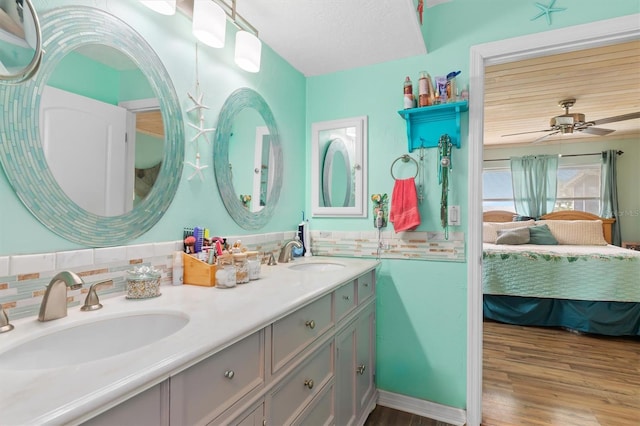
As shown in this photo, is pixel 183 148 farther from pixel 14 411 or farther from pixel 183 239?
pixel 14 411

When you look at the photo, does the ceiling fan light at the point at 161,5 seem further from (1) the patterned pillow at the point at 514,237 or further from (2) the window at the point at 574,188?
(2) the window at the point at 574,188

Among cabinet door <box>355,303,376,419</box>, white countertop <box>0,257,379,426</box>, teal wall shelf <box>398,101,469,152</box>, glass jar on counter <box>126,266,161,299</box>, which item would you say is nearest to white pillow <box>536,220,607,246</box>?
teal wall shelf <box>398,101,469,152</box>

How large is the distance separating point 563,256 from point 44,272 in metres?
4.26

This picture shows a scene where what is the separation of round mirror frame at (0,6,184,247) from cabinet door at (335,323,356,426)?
39.5 inches

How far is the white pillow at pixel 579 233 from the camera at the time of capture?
171 inches

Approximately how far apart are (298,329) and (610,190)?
609cm

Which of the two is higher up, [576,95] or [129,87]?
[576,95]

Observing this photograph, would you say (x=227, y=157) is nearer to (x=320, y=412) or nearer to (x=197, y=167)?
(x=197, y=167)

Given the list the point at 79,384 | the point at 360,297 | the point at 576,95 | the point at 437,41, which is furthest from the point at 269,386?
the point at 576,95

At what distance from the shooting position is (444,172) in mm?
1964

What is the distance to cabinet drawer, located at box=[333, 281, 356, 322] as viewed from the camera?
150cm

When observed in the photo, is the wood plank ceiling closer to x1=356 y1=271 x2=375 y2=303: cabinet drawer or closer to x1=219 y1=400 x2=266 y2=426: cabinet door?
x1=356 y1=271 x2=375 y2=303: cabinet drawer

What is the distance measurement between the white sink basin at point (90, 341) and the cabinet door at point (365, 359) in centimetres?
104

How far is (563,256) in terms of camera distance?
11.5 ft
